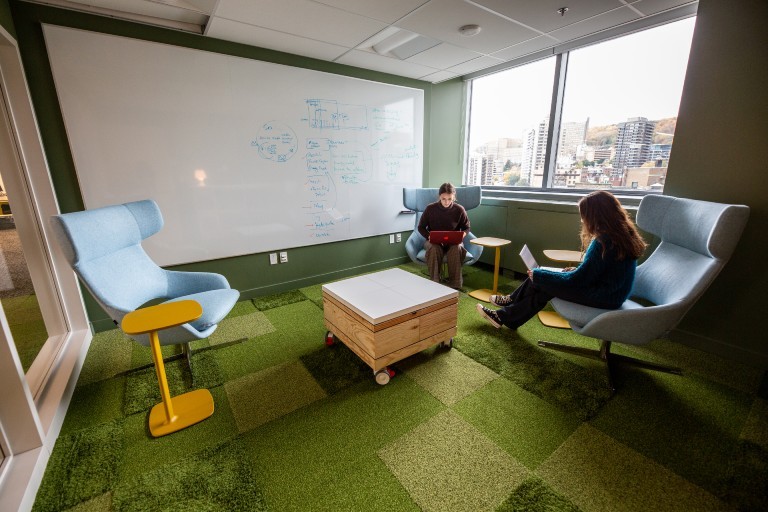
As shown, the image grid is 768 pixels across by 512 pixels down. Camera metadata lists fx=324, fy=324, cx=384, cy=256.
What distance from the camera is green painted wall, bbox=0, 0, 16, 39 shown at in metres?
1.91

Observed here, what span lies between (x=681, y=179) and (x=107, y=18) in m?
4.16

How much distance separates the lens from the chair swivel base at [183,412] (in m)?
1.62

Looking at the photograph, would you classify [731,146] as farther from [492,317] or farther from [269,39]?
[269,39]

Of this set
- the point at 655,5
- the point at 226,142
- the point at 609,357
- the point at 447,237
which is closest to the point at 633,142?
the point at 655,5

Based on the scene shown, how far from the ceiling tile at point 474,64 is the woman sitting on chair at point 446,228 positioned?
130 cm

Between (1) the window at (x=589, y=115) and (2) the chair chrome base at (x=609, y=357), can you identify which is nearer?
(2) the chair chrome base at (x=609, y=357)

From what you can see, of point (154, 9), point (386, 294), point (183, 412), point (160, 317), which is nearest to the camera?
point (160, 317)

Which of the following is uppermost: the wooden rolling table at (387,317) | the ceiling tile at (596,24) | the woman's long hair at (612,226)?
the ceiling tile at (596,24)

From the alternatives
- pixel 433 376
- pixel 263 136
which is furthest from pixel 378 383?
pixel 263 136

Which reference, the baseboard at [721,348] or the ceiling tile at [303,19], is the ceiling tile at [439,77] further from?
the baseboard at [721,348]

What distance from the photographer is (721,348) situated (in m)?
2.16

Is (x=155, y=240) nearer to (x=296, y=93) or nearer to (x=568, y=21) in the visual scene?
(x=296, y=93)

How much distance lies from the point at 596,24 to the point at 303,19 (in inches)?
91.3

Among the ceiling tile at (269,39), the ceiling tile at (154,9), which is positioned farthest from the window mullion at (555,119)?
the ceiling tile at (154,9)
